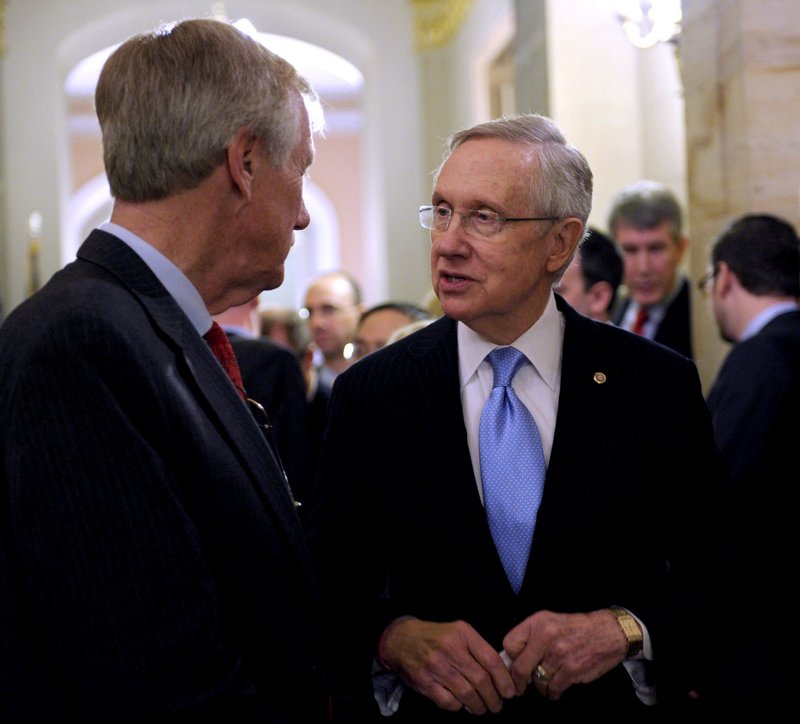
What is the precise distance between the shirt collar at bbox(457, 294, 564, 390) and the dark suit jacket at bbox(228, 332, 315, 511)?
1.22 metres

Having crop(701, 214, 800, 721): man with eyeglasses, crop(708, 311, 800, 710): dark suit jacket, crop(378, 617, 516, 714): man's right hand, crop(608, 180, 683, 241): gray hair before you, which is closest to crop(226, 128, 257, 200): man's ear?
crop(378, 617, 516, 714): man's right hand

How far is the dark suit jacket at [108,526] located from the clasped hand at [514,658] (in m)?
0.65

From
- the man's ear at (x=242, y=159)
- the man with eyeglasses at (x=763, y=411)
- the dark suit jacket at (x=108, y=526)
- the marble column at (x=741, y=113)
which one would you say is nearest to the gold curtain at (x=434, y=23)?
the marble column at (x=741, y=113)

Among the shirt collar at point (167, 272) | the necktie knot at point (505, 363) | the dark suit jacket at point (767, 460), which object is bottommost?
the dark suit jacket at point (767, 460)

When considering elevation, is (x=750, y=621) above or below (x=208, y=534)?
below

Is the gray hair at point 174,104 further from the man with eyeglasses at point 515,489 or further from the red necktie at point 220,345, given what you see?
the man with eyeglasses at point 515,489

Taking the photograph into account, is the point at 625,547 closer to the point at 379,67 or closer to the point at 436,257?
the point at 436,257

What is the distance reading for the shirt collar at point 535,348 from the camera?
2.57 metres

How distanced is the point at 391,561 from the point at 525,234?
76 cm

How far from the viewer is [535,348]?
8.44ft

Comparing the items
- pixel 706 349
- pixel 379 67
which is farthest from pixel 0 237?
pixel 706 349

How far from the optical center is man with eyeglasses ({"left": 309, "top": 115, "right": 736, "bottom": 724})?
2391 millimetres

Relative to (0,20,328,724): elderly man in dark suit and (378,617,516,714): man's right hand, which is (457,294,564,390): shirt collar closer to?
(378,617,516,714): man's right hand

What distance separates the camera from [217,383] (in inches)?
71.9
